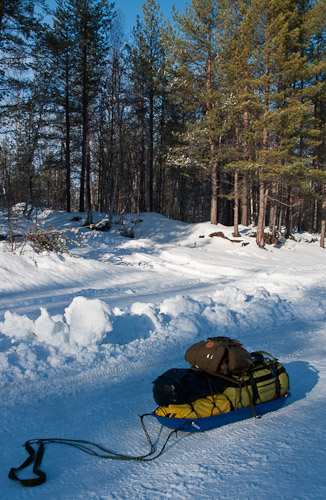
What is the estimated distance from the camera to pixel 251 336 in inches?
239

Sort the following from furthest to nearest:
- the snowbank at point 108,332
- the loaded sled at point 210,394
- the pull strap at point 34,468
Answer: the snowbank at point 108,332 → the loaded sled at point 210,394 → the pull strap at point 34,468

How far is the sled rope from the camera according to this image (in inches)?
99.7

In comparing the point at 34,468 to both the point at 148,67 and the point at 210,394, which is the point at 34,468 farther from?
the point at 148,67

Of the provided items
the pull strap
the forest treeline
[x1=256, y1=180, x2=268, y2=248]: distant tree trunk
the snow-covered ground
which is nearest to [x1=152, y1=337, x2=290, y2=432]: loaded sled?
the snow-covered ground

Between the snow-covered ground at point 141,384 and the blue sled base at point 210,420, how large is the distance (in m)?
0.07

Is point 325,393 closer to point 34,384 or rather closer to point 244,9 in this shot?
point 34,384

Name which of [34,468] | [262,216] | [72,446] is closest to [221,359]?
[72,446]

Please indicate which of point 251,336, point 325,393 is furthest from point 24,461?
point 251,336

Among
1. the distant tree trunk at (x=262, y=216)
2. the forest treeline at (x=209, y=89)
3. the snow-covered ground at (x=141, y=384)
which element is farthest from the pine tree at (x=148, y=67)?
the snow-covered ground at (x=141, y=384)

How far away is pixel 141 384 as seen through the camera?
4184mm

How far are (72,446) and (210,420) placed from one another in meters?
1.26

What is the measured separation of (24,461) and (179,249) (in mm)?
14499

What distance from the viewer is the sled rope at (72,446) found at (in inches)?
99.7

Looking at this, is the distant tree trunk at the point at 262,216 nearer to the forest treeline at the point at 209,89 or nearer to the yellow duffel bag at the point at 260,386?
the forest treeline at the point at 209,89
